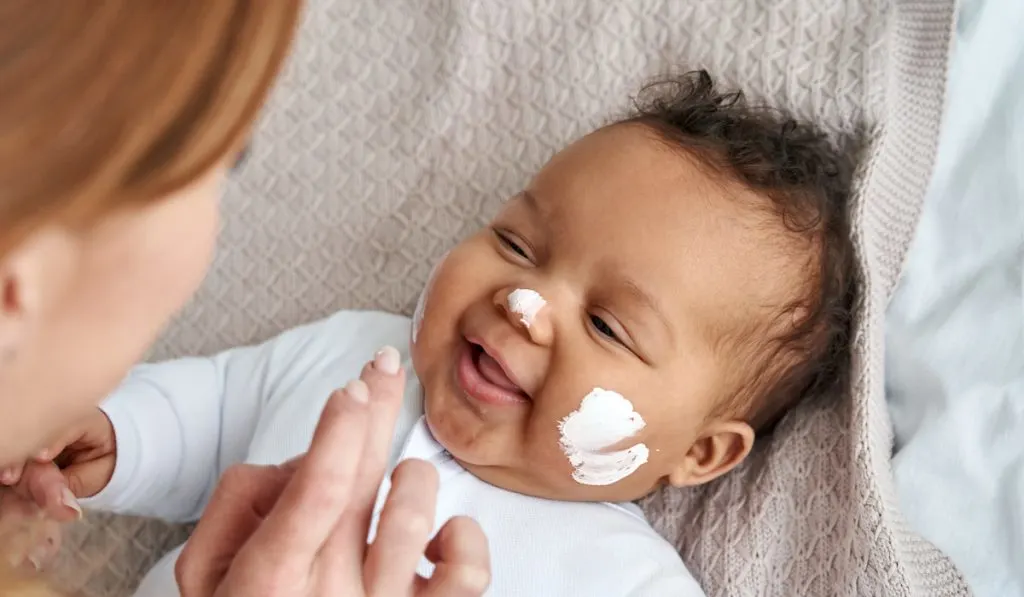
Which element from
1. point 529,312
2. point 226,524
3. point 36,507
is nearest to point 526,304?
point 529,312

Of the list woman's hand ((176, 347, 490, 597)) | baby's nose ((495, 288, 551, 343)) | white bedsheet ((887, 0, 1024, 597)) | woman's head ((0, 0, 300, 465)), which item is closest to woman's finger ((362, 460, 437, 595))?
woman's hand ((176, 347, 490, 597))

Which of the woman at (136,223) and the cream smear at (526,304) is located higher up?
the woman at (136,223)

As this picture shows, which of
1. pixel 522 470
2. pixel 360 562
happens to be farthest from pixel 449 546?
pixel 522 470

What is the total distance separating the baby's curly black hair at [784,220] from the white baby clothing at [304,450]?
21 cm

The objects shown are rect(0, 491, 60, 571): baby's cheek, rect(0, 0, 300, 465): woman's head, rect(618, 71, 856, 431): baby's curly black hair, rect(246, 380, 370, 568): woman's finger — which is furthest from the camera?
rect(618, 71, 856, 431): baby's curly black hair

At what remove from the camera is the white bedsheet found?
3.26 feet

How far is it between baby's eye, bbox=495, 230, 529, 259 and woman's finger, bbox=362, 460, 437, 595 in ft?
1.50

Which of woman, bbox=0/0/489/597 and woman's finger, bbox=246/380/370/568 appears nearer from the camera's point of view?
woman, bbox=0/0/489/597

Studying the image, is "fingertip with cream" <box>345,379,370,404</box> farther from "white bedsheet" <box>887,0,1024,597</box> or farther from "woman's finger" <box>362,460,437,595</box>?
"white bedsheet" <box>887,0,1024,597</box>

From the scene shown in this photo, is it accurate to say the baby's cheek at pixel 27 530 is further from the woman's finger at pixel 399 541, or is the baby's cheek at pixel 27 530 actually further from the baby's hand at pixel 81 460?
the woman's finger at pixel 399 541

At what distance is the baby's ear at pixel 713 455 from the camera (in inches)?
39.5

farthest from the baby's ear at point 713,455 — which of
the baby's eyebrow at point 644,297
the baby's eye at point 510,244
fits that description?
the baby's eye at point 510,244

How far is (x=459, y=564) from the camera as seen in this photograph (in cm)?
57

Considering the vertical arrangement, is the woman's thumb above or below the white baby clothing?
below
